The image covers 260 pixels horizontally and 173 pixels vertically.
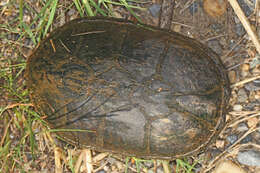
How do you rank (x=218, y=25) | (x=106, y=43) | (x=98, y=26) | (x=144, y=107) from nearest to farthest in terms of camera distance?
(x=144, y=107), (x=106, y=43), (x=98, y=26), (x=218, y=25)

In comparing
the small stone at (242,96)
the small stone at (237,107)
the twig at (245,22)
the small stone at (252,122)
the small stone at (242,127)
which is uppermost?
the twig at (245,22)

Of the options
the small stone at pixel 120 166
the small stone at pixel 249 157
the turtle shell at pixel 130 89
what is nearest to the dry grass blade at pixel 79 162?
the small stone at pixel 120 166

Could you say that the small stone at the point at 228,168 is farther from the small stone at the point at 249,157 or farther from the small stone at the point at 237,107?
the small stone at the point at 237,107

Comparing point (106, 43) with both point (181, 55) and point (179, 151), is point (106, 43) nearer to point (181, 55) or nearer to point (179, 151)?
point (181, 55)

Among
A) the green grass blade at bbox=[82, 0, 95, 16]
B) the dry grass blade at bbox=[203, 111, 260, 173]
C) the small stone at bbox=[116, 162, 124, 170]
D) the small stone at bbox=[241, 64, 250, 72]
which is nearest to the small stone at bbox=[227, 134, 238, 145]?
the dry grass blade at bbox=[203, 111, 260, 173]

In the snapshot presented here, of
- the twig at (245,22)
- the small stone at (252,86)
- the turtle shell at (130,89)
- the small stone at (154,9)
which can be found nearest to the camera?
the turtle shell at (130,89)

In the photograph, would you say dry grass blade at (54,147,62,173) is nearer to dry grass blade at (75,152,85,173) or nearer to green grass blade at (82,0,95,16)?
dry grass blade at (75,152,85,173)

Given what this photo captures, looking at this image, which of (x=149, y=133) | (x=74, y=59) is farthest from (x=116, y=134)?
(x=74, y=59)
